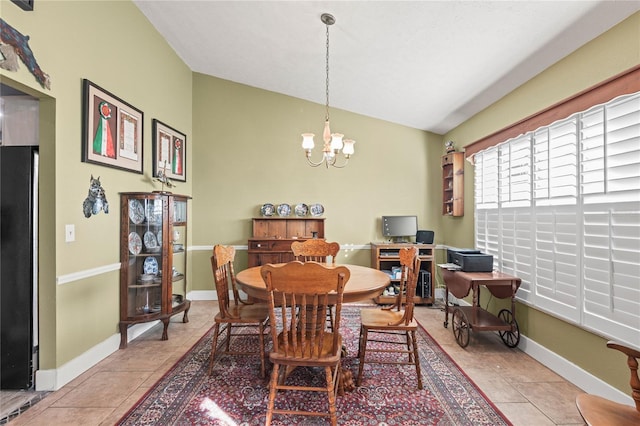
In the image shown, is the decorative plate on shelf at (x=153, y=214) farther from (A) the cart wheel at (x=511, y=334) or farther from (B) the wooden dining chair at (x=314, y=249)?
(A) the cart wheel at (x=511, y=334)

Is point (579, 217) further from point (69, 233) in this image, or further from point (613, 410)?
point (69, 233)

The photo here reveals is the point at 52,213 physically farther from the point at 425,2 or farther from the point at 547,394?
the point at 547,394

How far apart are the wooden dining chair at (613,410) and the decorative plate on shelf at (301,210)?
12.1ft

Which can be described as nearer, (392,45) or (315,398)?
(315,398)

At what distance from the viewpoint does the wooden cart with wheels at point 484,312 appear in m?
2.72

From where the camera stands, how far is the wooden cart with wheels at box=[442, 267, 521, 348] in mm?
2717

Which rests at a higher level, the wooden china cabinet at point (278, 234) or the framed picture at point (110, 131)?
the framed picture at point (110, 131)

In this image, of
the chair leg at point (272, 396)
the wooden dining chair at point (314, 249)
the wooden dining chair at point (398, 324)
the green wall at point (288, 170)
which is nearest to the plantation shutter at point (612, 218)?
the wooden dining chair at point (398, 324)

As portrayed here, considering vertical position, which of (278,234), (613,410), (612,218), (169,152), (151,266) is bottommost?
(613,410)

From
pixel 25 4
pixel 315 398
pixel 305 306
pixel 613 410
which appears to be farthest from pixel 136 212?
pixel 613 410

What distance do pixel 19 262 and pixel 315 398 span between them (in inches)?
96.6

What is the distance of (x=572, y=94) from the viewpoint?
2213mm

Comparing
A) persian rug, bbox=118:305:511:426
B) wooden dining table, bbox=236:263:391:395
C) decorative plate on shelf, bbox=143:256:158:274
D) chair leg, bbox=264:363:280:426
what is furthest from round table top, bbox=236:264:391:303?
decorative plate on shelf, bbox=143:256:158:274

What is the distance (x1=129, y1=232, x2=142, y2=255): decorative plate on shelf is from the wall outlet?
2.11 ft
